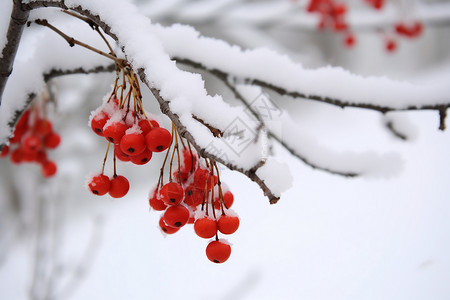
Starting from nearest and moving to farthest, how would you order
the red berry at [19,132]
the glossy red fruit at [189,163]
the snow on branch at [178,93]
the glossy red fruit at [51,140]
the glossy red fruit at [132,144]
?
the snow on branch at [178,93], the glossy red fruit at [132,144], the glossy red fruit at [189,163], the red berry at [19,132], the glossy red fruit at [51,140]

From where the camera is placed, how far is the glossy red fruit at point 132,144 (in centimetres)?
43

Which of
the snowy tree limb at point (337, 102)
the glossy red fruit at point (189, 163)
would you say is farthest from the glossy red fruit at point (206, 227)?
the snowy tree limb at point (337, 102)

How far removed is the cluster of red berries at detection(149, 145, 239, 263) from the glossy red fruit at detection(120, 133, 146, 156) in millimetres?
68

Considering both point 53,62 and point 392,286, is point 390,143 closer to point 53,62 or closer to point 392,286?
point 392,286

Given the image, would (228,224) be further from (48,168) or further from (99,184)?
(48,168)

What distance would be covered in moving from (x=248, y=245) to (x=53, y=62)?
146 centimetres

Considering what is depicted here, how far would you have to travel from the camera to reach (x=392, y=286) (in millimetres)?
1290

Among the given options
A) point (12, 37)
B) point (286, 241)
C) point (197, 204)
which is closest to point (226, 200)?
point (197, 204)

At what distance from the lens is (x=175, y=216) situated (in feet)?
1.53

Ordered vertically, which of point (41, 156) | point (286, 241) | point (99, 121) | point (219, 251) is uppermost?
point (41, 156)

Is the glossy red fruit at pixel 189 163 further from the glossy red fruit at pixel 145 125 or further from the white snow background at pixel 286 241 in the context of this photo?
the white snow background at pixel 286 241

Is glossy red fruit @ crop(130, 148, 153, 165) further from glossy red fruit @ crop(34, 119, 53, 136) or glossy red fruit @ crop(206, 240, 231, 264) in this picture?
glossy red fruit @ crop(34, 119, 53, 136)

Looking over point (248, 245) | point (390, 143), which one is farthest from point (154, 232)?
point (390, 143)

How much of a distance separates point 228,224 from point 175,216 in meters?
0.08
